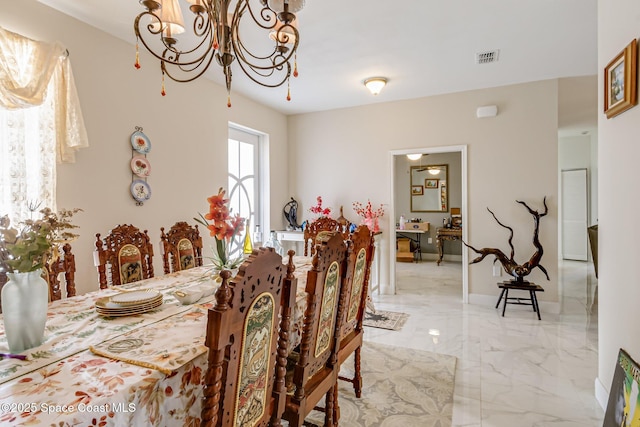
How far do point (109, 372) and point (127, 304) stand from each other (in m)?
0.58

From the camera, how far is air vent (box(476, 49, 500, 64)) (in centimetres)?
311

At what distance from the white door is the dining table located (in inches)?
319

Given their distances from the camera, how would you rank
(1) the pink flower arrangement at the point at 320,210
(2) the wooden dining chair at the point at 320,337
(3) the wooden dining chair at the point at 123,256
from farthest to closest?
1. (1) the pink flower arrangement at the point at 320,210
2. (3) the wooden dining chair at the point at 123,256
3. (2) the wooden dining chair at the point at 320,337

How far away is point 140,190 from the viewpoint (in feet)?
9.66

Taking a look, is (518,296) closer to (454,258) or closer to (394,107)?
(394,107)

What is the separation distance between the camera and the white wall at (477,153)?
382cm

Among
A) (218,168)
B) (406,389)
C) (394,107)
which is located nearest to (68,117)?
(218,168)

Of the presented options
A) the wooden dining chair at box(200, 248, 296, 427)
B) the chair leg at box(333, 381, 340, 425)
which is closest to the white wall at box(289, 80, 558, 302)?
the chair leg at box(333, 381, 340, 425)

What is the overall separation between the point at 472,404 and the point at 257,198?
3.65m

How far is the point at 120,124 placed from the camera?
279 centimetres

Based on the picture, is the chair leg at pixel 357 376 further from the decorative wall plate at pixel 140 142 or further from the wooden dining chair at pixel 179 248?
the decorative wall plate at pixel 140 142

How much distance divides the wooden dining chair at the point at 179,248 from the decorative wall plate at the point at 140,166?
66cm

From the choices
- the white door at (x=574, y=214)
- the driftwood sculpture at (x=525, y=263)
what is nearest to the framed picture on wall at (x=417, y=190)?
the white door at (x=574, y=214)

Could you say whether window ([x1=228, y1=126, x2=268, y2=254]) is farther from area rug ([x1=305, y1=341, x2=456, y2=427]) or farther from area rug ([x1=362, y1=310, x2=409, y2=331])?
area rug ([x1=305, y1=341, x2=456, y2=427])
